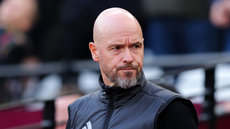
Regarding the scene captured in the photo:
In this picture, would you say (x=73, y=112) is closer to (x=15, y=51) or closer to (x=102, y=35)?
(x=102, y=35)

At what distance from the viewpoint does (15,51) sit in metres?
7.71

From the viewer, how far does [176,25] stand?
27.9 feet

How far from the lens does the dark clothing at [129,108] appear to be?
1.59m

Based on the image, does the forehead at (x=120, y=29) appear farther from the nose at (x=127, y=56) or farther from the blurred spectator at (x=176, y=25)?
the blurred spectator at (x=176, y=25)

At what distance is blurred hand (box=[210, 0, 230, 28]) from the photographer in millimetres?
6141

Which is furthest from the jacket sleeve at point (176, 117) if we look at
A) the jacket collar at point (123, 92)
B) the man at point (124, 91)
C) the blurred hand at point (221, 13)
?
the blurred hand at point (221, 13)

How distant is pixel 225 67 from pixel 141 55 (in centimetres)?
426

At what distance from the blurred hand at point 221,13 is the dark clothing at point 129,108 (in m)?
4.82

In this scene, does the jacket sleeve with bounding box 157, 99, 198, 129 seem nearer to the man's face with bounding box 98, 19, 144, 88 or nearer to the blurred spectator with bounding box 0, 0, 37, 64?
the man's face with bounding box 98, 19, 144, 88

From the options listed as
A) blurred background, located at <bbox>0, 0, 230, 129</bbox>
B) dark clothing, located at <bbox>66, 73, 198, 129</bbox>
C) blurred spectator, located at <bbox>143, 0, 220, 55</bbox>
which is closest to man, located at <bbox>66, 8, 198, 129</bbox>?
dark clothing, located at <bbox>66, 73, 198, 129</bbox>

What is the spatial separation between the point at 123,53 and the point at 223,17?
534cm

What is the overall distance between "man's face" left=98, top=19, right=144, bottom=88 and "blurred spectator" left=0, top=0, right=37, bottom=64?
20.4 ft

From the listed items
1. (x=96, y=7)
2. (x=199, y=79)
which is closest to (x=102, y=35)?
(x=199, y=79)

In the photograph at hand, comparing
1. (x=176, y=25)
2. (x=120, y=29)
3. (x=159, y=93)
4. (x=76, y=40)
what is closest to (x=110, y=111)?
(x=159, y=93)
